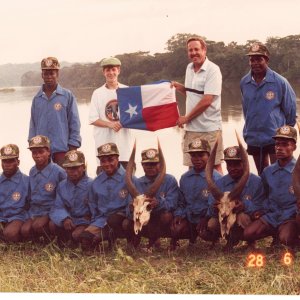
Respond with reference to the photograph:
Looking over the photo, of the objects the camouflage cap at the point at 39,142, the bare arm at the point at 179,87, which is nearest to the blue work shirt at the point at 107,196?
the camouflage cap at the point at 39,142

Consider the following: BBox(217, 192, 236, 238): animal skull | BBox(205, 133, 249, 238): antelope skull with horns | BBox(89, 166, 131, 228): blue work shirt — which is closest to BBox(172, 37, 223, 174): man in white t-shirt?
BBox(205, 133, 249, 238): antelope skull with horns

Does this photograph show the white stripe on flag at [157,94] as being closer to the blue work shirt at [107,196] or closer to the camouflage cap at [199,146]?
the camouflage cap at [199,146]

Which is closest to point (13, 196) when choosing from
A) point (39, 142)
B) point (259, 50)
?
point (39, 142)

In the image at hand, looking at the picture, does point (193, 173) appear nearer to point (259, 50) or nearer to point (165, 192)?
point (165, 192)

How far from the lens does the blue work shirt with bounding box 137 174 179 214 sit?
515cm

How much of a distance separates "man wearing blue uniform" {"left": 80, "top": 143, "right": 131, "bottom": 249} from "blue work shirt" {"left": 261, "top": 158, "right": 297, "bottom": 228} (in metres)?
1.18

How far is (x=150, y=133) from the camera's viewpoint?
570 centimetres

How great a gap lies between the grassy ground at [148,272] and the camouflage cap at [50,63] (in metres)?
1.58

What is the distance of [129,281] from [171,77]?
201cm

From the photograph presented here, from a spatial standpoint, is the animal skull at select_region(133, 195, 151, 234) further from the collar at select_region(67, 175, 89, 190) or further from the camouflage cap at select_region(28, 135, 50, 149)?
the camouflage cap at select_region(28, 135, 50, 149)

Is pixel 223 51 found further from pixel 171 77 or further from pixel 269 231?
pixel 269 231

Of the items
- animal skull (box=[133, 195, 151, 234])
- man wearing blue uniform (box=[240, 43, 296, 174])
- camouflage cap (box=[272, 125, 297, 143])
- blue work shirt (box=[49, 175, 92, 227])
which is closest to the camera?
camouflage cap (box=[272, 125, 297, 143])

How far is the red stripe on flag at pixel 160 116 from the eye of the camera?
18.2 feet
